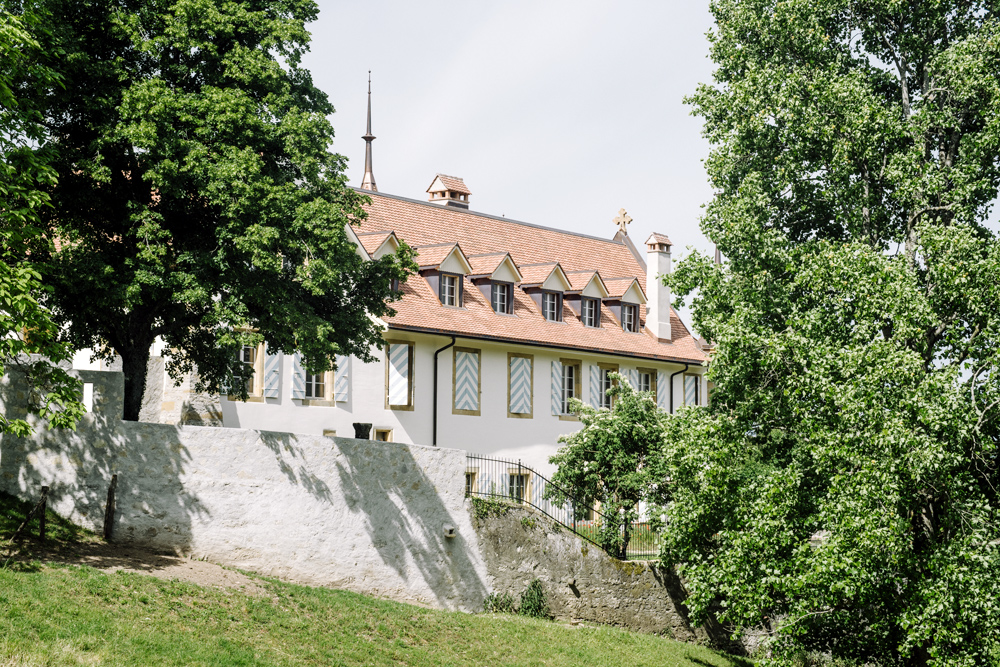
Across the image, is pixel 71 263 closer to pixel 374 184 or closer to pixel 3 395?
pixel 3 395

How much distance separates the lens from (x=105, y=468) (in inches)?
682

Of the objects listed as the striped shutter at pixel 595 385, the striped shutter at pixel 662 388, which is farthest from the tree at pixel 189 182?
the striped shutter at pixel 662 388

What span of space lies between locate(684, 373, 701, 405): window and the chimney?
5.13ft

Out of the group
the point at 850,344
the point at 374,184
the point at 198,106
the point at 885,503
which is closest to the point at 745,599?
the point at 885,503

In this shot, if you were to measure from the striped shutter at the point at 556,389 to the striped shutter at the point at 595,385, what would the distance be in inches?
Answer: 44.8

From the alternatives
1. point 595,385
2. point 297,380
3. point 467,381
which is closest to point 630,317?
point 595,385

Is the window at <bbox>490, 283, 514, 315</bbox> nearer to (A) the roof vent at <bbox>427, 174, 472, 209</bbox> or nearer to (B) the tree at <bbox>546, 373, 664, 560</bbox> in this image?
(A) the roof vent at <bbox>427, 174, 472, 209</bbox>

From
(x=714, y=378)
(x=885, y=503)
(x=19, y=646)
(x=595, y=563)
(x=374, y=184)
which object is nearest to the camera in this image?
(x=19, y=646)

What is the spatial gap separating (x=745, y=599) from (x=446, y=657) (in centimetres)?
502

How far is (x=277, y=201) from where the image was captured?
58.1 feet

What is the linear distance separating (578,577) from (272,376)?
934 cm

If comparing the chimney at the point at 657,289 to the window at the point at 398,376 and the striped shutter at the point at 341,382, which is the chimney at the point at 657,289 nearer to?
the window at the point at 398,376

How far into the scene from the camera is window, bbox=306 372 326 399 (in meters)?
26.9

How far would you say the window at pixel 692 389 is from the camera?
36.1m
